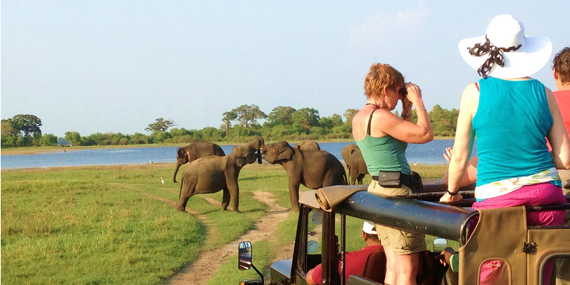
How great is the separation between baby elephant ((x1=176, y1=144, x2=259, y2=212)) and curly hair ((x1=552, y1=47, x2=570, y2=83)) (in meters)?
11.1

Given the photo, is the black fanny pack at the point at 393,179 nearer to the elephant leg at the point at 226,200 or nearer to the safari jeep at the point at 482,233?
the safari jeep at the point at 482,233

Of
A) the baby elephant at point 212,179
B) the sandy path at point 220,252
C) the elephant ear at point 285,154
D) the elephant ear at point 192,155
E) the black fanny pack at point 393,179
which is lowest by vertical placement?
the sandy path at point 220,252

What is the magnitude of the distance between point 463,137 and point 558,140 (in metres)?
0.36

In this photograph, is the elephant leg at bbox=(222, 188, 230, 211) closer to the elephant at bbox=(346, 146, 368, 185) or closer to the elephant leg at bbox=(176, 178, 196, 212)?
the elephant leg at bbox=(176, 178, 196, 212)

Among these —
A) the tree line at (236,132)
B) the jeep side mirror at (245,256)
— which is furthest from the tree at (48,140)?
the jeep side mirror at (245,256)

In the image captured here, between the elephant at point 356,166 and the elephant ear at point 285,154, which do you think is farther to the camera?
the elephant at point 356,166

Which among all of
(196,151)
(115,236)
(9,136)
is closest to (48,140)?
(9,136)

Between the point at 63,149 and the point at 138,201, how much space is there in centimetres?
7162

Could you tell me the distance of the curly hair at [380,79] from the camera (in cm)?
327

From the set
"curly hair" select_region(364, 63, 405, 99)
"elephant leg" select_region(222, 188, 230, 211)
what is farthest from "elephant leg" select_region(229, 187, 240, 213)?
"curly hair" select_region(364, 63, 405, 99)

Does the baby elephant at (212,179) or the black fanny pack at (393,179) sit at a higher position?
the black fanny pack at (393,179)

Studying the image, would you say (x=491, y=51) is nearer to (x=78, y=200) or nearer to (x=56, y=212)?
(x=56, y=212)

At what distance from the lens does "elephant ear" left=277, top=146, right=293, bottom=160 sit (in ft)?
49.3

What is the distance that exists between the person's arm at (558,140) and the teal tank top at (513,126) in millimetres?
47
